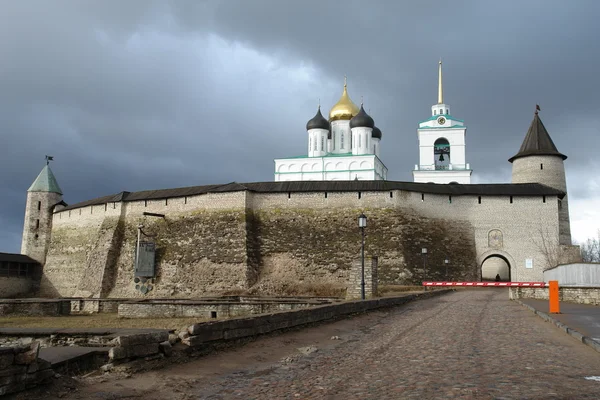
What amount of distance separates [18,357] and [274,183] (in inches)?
1071

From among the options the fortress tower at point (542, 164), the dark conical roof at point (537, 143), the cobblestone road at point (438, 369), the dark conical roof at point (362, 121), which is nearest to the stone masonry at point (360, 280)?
the cobblestone road at point (438, 369)

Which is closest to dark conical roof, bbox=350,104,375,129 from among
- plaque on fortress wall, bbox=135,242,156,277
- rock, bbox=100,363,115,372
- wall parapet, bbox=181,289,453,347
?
plaque on fortress wall, bbox=135,242,156,277

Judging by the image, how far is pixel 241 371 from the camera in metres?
6.23

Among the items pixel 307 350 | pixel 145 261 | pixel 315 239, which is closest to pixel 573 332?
pixel 307 350

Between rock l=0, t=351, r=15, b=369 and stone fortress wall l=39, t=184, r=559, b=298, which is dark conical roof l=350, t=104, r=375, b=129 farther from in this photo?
rock l=0, t=351, r=15, b=369

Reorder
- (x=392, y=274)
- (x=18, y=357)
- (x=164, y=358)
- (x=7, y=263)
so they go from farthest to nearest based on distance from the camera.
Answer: (x=7, y=263) → (x=392, y=274) → (x=164, y=358) → (x=18, y=357)

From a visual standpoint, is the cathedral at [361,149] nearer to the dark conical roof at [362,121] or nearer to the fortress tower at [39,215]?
the dark conical roof at [362,121]

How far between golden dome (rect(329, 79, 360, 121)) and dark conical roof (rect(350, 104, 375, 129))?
1.88m

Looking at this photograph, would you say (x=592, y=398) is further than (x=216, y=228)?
No

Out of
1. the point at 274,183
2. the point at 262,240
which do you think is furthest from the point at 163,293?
the point at 274,183

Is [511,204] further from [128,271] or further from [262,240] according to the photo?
[128,271]

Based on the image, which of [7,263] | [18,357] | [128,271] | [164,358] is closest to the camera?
[18,357]

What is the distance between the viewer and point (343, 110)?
5225 centimetres

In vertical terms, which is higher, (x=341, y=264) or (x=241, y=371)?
(x=341, y=264)
